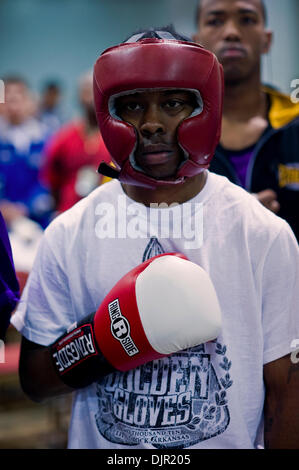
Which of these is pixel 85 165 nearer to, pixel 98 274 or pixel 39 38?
pixel 98 274

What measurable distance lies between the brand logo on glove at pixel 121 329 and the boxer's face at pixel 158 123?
0.93 feet

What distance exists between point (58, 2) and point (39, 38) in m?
0.68

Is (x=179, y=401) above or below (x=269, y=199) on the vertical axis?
below

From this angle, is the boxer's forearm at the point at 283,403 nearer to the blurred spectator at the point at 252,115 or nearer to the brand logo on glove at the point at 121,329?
the brand logo on glove at the point at 121,329

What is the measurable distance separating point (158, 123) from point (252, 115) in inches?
28.7

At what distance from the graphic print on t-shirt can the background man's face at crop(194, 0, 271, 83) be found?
33.4 inches

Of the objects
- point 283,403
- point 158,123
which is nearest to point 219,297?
point 283,403

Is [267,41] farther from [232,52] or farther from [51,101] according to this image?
[51,101]

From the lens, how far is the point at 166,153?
121cm

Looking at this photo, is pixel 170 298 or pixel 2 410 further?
pixel 2 410

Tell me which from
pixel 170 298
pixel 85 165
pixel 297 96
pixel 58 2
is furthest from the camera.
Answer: pixel 58 2

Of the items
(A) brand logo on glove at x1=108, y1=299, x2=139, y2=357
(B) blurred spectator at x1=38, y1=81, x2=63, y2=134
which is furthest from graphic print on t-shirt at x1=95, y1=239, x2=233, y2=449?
(B) blurred spectator at x1=38, y1=81, x2=63, y2=134

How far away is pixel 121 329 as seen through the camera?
118 centimetres

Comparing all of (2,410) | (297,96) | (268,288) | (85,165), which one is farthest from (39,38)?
(268,288)
